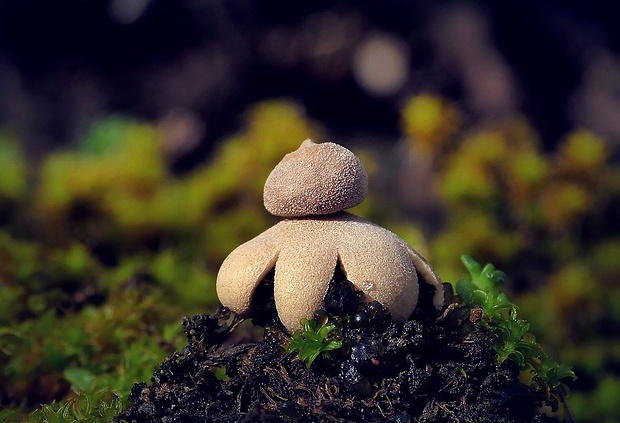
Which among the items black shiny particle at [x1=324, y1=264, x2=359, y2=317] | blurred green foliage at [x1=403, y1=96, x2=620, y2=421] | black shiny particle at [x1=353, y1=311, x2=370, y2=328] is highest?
black shiny particle at [x1=324, y1=264, x2=359, y2=317]

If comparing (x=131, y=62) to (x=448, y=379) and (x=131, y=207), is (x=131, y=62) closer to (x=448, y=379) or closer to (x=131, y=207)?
(x=131, y=207)

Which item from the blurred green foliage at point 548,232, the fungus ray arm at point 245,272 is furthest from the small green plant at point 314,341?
the blurred green foliage at point 548,232

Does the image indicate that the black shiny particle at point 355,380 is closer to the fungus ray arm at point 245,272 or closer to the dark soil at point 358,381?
the dark soil at point 358,381

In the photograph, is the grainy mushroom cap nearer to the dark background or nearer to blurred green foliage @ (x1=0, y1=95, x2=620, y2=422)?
blurred green foliage @ (x1=0, y1=95, x2=620, y2=422)

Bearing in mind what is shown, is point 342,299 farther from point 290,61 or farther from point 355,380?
→ point 290,61

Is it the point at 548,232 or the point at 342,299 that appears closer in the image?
the point at 342,299

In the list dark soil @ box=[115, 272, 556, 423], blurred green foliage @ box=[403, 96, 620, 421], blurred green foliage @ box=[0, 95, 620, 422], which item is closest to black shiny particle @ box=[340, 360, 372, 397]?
dark soil @ box=[115, 272, 556, 423]

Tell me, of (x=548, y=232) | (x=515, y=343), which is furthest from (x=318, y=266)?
(x=548, y=232)
